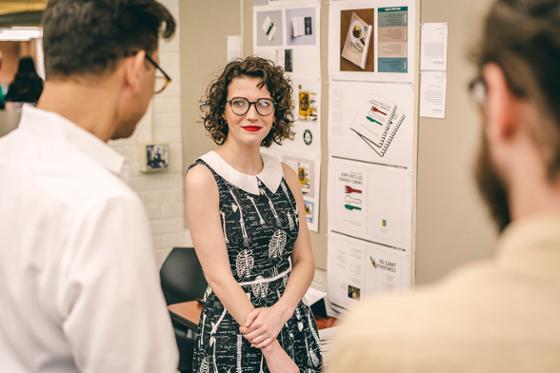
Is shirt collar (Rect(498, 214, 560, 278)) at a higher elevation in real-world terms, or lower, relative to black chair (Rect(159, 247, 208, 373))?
higher

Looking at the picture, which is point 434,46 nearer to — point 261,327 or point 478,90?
point 261,327

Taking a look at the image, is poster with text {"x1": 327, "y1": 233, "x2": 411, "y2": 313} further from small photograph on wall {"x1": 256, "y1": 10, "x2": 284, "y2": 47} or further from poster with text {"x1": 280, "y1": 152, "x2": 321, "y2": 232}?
small photograph on wall {"x1": 256, "y1": 10, "x2": 284, "y2": 47}

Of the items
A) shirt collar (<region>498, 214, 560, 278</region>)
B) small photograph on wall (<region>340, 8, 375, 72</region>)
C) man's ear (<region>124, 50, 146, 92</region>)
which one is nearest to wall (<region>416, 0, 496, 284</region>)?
small photograph on wall (<region>340, 8, 375, 72</region>)

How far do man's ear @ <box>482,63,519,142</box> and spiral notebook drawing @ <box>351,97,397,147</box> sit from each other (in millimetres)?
2359

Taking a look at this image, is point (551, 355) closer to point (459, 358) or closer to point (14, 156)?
point (459, 358)

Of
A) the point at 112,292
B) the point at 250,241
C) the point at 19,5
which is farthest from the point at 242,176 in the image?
the point at 19,5

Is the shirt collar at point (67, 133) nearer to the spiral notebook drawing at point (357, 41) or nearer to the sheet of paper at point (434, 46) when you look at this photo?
the sheet of paper at point (434, 46)

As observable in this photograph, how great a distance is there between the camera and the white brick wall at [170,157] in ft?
15.0

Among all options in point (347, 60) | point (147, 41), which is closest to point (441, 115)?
point (347, 60)

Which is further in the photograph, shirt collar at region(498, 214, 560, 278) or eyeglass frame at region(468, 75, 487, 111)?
eyeglass frame at region(468, 75, 487, 111)

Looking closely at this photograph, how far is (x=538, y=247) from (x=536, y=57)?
0.18 meters

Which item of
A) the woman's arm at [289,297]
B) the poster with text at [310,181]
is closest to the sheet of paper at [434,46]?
the woman's arm at [289,297]

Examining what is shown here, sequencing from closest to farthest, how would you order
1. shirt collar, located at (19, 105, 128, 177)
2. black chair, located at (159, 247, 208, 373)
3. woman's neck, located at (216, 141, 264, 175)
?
1. shirt collar, located at (19, 105, 128, 177)
2. woman's neck, located at (216, 141, 264, 175)
3. black chair, located at (159, 247, 208, 373)

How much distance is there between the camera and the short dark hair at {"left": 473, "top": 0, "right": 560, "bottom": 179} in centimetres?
78
